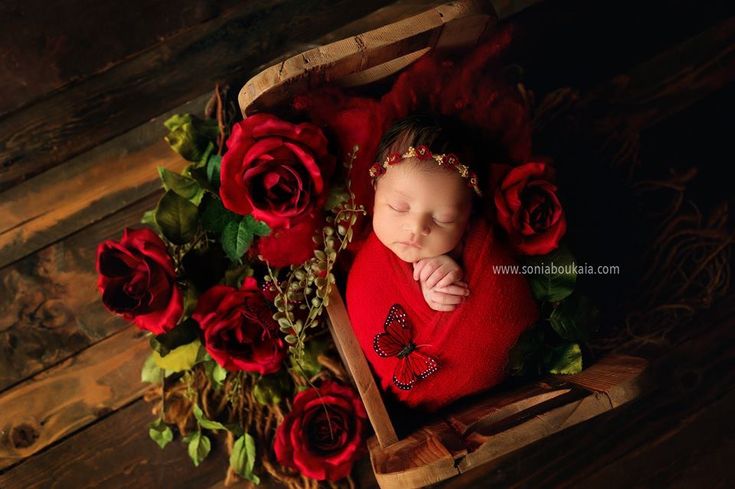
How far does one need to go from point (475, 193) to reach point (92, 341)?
2.86ft

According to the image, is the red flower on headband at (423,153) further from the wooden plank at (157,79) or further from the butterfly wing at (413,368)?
the wooden plank at (157,79)

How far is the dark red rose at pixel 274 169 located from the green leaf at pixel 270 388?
1.34 feet

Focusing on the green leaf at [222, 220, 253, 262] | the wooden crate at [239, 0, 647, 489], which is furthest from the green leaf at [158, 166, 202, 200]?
the wooden crate at [239, 0, 647, 489]

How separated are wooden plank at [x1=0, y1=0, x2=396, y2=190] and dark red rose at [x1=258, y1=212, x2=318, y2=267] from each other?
0.50 metres

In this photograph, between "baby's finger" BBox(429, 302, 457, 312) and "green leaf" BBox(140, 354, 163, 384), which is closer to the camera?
"baby's finger" BBox(429, 302, 457, 312)

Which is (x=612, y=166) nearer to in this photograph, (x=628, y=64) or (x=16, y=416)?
(x=628, y=64)

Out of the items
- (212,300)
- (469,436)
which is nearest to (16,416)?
(212,300)

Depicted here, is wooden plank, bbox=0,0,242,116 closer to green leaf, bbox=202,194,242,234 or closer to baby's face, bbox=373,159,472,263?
green leaf, bbox=202,194,242,234

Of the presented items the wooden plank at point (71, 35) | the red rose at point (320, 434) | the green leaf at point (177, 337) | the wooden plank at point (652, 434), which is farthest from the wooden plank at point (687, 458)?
the wooden plank at point (71, 35)

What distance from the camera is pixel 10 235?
1.26 meters

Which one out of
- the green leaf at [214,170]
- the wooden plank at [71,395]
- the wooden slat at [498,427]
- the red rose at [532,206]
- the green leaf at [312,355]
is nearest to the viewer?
the wooden slat at [498,427]

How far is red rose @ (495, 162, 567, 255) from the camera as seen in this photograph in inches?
34.6

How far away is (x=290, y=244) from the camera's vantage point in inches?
37.5

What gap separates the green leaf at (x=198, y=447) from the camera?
3.98ft
